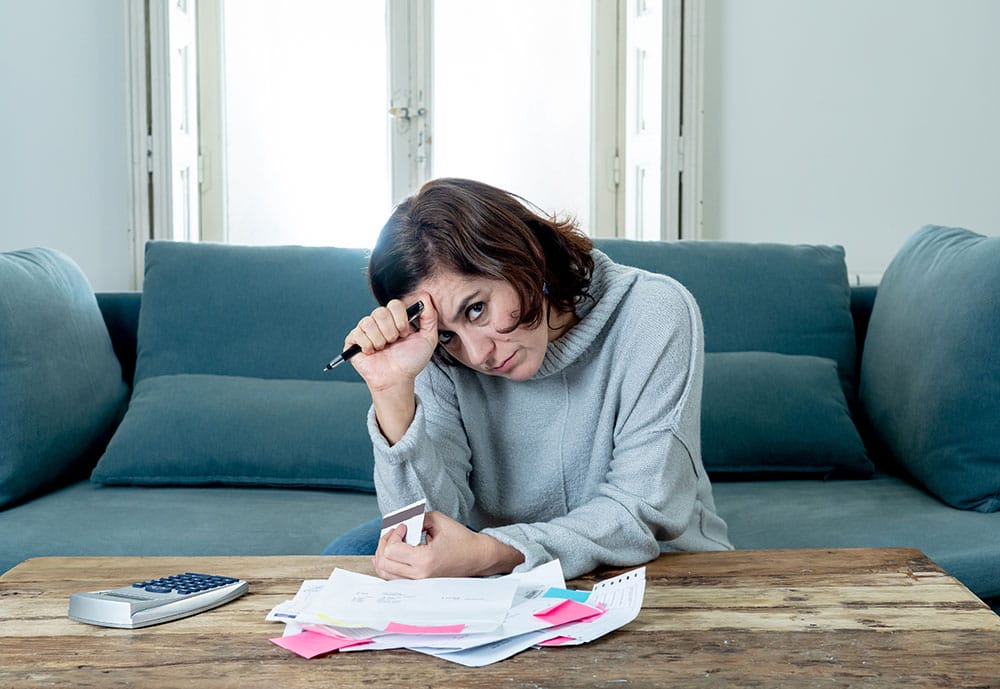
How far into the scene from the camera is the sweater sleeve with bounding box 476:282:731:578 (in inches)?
46.2

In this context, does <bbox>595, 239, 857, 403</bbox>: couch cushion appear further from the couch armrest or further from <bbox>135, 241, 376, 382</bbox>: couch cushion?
the couch armrest

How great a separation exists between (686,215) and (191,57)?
179 centimetres

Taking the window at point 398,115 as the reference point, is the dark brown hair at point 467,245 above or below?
below

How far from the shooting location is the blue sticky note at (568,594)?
3.38 ft

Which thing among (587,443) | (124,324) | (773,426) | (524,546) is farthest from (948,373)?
(124,324)

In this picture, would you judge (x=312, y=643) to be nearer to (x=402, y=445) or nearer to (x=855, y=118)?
(x=402, y=445)

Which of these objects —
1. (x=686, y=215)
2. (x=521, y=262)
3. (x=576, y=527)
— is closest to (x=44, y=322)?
(x=521, y=262)

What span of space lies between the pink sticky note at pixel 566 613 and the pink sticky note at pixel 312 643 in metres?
0.17

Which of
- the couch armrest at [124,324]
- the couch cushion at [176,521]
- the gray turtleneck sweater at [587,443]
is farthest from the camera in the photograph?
the couch armrest at [124,324]

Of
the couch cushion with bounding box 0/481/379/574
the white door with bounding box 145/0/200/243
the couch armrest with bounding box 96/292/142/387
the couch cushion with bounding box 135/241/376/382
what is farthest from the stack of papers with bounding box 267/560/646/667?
the white door with bounding box 145/0/200/243

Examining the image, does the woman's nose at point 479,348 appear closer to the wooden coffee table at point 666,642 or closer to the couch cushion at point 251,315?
the wooden coffee table at point 666,642

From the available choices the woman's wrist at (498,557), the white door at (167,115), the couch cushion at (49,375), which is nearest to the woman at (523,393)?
the woman's wrist at (498,557)

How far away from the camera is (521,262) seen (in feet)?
4.23

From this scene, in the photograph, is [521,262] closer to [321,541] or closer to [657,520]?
[657,520]
